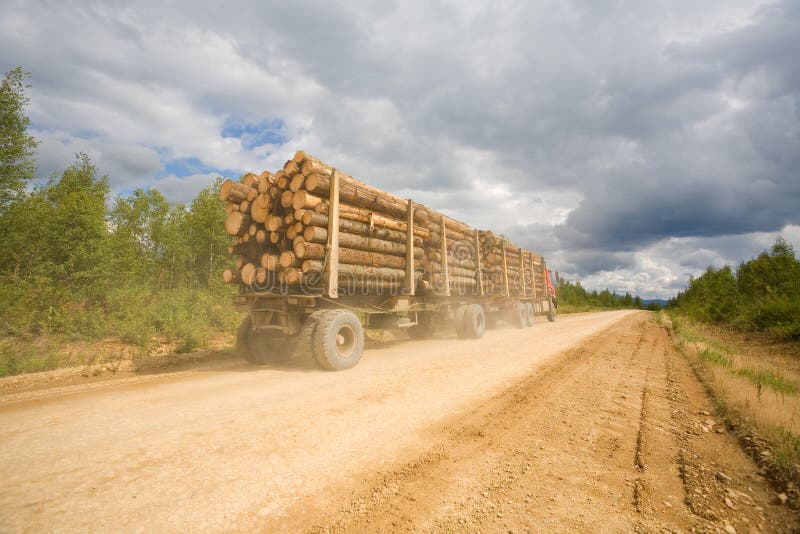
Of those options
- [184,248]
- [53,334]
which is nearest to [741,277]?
[53,334]

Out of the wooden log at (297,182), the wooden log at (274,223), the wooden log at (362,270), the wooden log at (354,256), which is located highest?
the wooden log at (297,182)

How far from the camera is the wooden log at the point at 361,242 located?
21.2 ft

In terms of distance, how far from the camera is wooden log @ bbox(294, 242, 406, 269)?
6395 millimetres

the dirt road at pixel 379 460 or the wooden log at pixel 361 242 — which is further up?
the wooden log at pixel 361 242

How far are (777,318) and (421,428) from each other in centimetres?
1631

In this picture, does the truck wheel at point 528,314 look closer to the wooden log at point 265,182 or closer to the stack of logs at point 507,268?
the stack of logs at point 507,268

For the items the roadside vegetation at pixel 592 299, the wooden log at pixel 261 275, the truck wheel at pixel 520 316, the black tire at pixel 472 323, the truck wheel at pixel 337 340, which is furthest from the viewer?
the roadside vegetation at pixel 592 299

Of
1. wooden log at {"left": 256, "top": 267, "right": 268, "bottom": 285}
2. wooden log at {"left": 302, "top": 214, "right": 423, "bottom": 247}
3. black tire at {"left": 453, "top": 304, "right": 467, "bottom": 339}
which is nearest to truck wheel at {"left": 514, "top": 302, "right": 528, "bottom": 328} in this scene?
black tire at {"left": 453, "top": 304, "right": 467, "bottom": 339}

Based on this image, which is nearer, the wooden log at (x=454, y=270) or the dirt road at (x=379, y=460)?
the dirt road at (x=379, y=460)

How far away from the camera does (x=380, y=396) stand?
4.42 m

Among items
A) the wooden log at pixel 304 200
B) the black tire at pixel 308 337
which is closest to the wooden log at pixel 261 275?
the black tire at pixel 308 337

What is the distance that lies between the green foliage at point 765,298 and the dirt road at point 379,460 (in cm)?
1191

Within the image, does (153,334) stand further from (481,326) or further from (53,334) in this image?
(481,326)

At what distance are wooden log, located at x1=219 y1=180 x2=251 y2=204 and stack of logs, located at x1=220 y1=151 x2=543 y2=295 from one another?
0.02 metres
